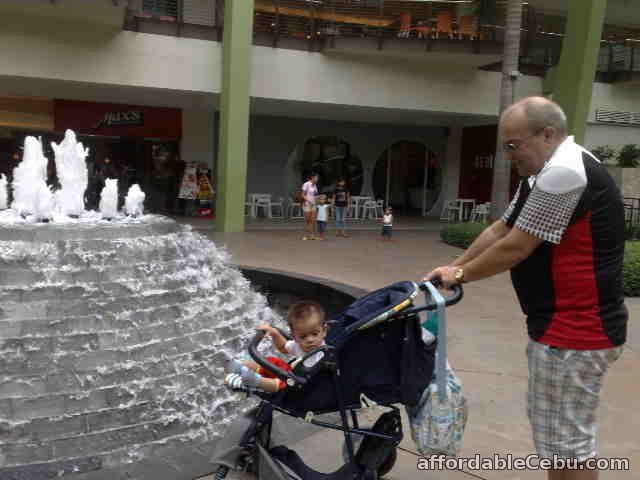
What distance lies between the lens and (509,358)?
6.10 metres

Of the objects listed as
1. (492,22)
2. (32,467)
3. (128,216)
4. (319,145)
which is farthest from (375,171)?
(32,467)

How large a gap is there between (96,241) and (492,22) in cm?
1480

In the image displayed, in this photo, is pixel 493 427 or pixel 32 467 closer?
pixel 32 467

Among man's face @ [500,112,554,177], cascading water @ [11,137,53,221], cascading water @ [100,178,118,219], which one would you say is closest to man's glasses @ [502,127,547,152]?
man's face @ [500,112,554,177]

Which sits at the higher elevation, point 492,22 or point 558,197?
point 492,22

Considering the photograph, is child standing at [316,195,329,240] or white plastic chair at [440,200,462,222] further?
white plastic chair at [440,200,462,222]

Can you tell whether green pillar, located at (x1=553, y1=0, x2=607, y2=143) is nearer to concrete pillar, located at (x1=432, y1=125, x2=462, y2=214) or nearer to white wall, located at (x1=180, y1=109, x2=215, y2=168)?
concrete pillar, located at (x1=432, y1=125, x2=462, y2=214)

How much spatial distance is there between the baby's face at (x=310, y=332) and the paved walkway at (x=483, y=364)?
981 millimetres

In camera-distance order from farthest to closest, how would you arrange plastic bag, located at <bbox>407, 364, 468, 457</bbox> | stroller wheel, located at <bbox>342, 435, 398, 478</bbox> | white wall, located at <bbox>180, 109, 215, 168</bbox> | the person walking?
white wall, located at <bbox>180, 109, 215, 168</bbox> → the person walking → stroller wheel, located at <bbox>342, 435, 398, 478</bbox> → plastic bag, located at <bbox>407, 364, 468, 457</bbox>

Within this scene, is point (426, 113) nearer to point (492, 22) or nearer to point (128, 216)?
point (492, 22)

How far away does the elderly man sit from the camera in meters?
2.48

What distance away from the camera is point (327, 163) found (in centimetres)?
2203

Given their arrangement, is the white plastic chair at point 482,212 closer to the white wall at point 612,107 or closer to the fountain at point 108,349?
the white wall at point 612,107

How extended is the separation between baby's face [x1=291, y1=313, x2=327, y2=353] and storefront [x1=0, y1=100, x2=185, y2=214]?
15831 mm
